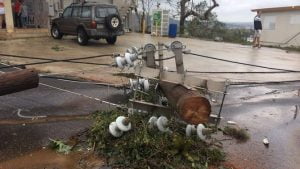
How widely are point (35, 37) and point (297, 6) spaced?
18.9 m

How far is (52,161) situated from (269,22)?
27.4 m

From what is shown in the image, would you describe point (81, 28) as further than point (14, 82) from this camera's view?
Yes

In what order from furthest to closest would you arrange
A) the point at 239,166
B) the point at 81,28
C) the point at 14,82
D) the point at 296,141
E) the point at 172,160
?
1. the point at 81,28
2. the point at 296,141
3. the point at 14,82
4. the point at 239,166
5. the point at 172,160

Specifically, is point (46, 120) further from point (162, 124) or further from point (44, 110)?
point (162, 124)

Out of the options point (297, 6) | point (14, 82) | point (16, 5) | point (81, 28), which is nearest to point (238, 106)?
point (14, 82)

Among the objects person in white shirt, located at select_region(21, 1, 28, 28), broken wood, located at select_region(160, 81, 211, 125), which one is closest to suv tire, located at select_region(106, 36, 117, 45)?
person in white shirt, located at select_region(21, 1, 28, 28)

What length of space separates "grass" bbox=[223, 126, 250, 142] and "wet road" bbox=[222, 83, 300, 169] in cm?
12

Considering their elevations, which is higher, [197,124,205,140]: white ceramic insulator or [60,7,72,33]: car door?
[60,7,72,33]: car door

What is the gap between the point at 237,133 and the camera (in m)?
5.86

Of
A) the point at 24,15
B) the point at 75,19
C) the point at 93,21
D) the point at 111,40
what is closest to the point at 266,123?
the point at 93,21

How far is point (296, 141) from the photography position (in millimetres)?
5863

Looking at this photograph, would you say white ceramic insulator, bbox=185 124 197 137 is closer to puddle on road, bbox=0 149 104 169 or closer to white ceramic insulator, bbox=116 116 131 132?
white ceramic insulator, bbox=116 116 131 132

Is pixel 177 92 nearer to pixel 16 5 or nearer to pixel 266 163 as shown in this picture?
pixel 266 163

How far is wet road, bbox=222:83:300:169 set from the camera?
16.5ft
